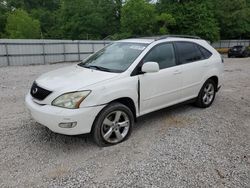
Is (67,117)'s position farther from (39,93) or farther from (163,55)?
(163,55)

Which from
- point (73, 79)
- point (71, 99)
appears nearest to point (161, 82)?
point (73, 79)

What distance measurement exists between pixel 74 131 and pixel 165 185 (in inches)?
55.0

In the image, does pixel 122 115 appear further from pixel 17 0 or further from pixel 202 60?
pixel 17 0

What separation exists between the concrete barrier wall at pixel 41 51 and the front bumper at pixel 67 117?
1255 centimetres

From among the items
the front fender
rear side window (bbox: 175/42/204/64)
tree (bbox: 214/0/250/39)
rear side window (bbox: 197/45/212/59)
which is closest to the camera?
the front fender

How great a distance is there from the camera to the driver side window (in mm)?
4094

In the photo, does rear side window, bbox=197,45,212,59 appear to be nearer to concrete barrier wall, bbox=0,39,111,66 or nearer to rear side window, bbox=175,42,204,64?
rear side window, bbox=175,42,204,64

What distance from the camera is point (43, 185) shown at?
2756mm

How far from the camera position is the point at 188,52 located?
4801 millimetres

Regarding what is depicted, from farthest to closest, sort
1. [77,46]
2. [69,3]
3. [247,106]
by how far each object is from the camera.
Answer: [69,3] < [77,46] < [247,106]

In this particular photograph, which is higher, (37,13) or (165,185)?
(37,13)

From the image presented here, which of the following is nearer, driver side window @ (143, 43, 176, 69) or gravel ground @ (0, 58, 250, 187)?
gravel ground @ (0, 58, 250, 187)

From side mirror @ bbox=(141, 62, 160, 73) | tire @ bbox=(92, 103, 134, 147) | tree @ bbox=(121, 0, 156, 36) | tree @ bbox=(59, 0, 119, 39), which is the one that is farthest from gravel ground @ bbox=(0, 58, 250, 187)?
tree @ bbox=(59, 0, 119, 39)

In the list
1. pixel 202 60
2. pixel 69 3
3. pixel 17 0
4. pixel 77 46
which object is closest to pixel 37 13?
pixel 17 0
